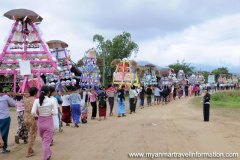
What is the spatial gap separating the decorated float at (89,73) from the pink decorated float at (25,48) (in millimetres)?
7731

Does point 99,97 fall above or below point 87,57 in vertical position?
below

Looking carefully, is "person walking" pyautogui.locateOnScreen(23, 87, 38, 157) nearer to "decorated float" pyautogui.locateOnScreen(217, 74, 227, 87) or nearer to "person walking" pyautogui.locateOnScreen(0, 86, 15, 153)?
"person walking" pyautogui.locateOnScreen(0, 86, 15, 153)

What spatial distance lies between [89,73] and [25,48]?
8.72 m

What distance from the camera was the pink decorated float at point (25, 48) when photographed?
14.5 meters

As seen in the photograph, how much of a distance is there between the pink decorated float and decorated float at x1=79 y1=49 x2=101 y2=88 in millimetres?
7731

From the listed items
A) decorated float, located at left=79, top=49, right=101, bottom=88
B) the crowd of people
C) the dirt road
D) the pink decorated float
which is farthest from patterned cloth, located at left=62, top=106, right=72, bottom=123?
decorated float, located at left=79, top=49, right=101, bottom=88

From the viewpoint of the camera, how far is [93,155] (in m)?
9.70

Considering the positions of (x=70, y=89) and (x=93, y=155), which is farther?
(x=70, y=89)

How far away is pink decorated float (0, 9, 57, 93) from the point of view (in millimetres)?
14523

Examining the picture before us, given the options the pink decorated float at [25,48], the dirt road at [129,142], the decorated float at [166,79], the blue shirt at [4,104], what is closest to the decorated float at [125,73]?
the decorated float at [166,79]

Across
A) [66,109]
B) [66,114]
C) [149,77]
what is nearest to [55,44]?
[66,109]

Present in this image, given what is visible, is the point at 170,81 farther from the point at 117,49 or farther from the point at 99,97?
the point at 99,97

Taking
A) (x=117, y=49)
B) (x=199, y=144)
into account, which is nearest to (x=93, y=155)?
(x=199, y=144)

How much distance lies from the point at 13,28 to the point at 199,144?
8.45m
